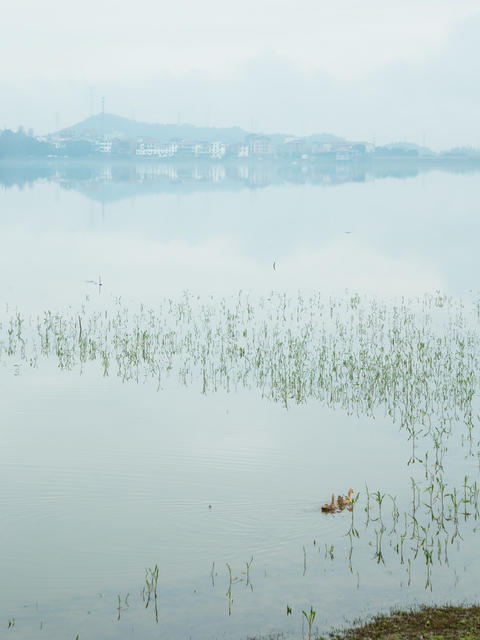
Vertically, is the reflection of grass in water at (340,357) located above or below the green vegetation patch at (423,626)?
above

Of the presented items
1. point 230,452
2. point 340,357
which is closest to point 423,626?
point 230,452

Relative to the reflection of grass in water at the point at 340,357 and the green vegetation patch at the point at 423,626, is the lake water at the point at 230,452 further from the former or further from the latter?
the green vegetation patch at the point at 423,626

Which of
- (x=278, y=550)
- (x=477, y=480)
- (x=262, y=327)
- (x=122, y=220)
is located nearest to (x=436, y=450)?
(x=477, y=480)

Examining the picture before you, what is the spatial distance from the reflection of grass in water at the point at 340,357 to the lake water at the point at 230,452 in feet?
0.19

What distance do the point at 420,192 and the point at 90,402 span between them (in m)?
80.3

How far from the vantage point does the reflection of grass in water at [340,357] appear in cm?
920

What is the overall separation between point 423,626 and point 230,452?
16.3 feet

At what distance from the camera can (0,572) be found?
7625 millimetres

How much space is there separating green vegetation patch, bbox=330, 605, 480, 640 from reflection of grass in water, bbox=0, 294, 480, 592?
3.70ft

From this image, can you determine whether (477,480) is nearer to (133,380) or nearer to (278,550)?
(278,550)

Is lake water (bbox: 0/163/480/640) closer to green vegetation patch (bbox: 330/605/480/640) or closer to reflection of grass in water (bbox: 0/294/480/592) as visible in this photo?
reflection of grass in water (bbox: 0/294/480/592)

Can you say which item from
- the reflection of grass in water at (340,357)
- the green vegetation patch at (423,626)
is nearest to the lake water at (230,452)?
the reflection of grass in water at (340,357)

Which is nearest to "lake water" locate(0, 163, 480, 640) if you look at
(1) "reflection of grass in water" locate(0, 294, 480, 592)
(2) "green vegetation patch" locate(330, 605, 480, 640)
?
(1) "reflection of grass in water" locate(0, 294, 480, 592)

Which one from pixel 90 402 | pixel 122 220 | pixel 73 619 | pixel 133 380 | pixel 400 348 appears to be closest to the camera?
pixel 73 619
